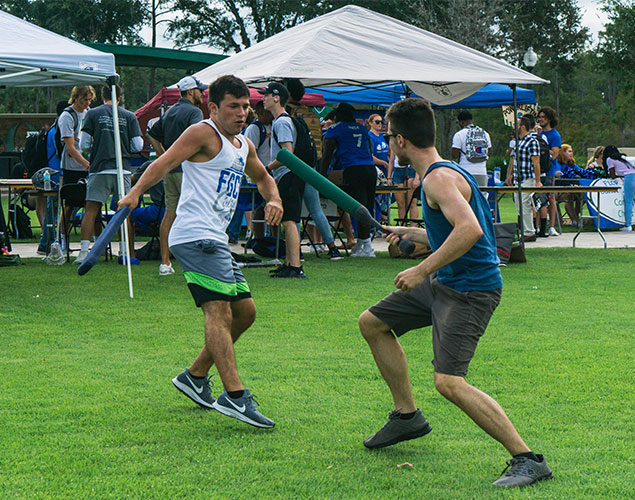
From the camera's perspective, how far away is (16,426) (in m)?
4.62

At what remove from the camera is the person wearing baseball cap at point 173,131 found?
33.4ft

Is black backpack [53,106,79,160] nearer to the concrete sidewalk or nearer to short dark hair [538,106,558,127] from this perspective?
the concrete sidewalk

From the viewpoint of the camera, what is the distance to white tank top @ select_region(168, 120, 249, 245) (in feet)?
15.7

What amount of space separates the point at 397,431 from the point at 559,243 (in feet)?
37.8

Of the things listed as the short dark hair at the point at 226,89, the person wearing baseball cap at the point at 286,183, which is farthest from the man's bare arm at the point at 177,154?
the person wearing baseball cap at the point at 286,183

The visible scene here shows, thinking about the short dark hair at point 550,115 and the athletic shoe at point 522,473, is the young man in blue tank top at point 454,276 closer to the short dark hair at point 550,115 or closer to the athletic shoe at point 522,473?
the athletic shoe at point 522,473

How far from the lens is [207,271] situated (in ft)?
15.5

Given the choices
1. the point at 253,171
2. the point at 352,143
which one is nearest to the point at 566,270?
the point at 352,143

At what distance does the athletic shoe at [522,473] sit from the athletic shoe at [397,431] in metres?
0.59

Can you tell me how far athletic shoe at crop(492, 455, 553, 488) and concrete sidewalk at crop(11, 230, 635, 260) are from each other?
33.0 ft

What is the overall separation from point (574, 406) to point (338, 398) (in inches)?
53.1

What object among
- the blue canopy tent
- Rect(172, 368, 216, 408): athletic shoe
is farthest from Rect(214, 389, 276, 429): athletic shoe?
the blue canopy tent

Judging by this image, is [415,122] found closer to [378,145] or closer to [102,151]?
[102,151]

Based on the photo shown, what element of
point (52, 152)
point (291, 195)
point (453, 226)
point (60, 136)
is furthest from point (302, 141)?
point (453, 226)
